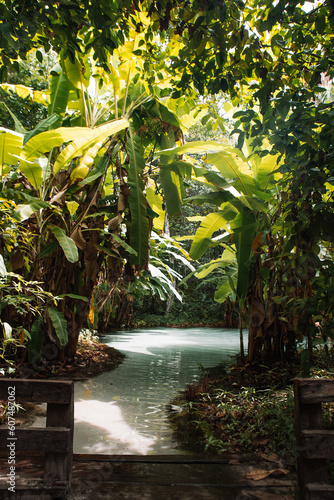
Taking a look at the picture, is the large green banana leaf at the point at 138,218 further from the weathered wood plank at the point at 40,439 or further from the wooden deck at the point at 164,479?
the weathered wood plank at the point at 40,439

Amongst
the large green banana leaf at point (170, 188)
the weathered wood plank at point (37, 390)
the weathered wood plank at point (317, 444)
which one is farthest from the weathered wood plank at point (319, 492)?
the large green banana leaf at point (170, 188)

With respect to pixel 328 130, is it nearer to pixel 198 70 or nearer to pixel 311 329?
pixel 198 70

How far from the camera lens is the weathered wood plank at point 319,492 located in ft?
5.79

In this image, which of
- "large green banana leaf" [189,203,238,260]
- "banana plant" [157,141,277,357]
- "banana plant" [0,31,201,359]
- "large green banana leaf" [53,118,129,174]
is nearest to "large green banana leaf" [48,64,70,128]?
"banana plant" [0,31,201,359]

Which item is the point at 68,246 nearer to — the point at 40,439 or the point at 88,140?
the point at 88,140

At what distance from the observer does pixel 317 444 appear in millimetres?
1845

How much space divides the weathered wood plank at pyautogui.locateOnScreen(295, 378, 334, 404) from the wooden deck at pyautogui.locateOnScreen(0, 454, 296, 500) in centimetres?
54

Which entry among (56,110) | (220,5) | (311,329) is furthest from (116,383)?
(220,5)

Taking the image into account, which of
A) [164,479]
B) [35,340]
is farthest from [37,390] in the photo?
[35,340]

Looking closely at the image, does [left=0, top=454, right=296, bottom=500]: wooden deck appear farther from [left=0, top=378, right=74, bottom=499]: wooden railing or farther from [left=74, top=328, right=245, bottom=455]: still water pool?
[left=74, top=328, right=245, bottom=455]: still water pool

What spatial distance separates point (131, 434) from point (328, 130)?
261cm

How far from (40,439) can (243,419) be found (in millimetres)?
1824

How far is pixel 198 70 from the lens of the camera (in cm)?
273

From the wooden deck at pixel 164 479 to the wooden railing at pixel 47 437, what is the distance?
4cm
